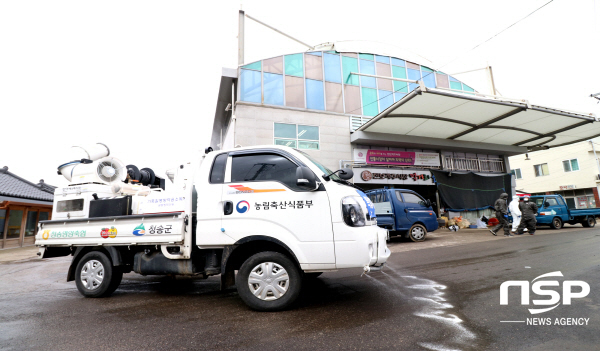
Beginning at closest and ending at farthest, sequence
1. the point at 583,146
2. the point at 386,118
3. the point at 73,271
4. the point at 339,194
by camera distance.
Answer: the point at 339,194 → the point at 73,271 → the point at 386,118 → the point at 583,146

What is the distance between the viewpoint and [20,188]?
19406 millimetres

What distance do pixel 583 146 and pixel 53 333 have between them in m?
44.5

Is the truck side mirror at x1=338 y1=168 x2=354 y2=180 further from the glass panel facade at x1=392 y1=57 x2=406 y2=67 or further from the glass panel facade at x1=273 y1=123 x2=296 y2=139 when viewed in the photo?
the glass panel facade at x1=392 y1=57 x2=406 y2=67

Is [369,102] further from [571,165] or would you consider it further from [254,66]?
[571,165]

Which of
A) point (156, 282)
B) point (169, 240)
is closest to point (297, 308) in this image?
point (169, 240)

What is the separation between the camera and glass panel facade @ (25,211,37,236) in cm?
1867

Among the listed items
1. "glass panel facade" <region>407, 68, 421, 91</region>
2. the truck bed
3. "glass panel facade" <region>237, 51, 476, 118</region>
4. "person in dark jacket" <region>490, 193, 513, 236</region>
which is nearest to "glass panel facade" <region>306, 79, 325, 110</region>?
"glass panel facade" <region>237, 51, 476, 118</region>

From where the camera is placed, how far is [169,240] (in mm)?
4121

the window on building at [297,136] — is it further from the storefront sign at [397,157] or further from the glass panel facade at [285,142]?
the storefront sign at [397,157]

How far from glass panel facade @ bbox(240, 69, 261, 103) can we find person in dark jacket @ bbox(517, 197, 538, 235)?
43.0ft

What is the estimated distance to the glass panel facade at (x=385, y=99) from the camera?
18203 millimetres

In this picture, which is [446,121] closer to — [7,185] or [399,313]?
[399,313]

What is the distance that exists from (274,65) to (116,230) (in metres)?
13.7

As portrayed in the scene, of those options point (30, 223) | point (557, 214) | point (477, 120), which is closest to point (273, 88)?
point (477, 120)
